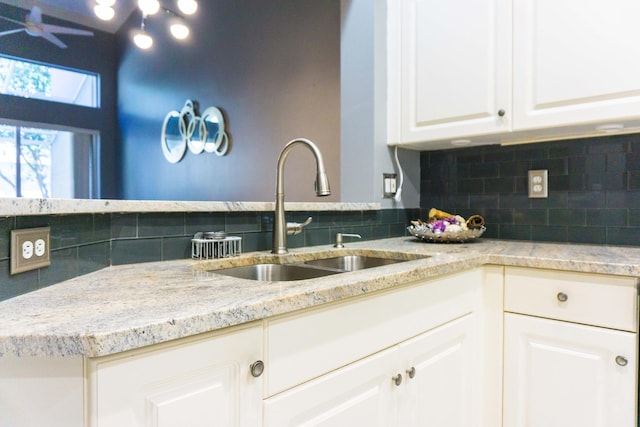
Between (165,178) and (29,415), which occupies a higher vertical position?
(165,178)

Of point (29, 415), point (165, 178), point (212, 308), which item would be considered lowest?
point (29, 415)

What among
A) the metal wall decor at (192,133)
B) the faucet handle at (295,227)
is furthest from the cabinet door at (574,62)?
the metal wall decor at (192,133)

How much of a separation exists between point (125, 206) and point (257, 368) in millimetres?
630

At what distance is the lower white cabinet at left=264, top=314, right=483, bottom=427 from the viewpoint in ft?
2.86

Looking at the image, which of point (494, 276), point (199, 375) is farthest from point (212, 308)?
point (494, 276)

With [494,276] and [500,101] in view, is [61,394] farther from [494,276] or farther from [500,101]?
[500,101]

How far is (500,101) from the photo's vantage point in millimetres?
1653

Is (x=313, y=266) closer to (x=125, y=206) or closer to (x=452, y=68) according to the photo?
(x=125, y=206)

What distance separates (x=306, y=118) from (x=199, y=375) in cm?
202

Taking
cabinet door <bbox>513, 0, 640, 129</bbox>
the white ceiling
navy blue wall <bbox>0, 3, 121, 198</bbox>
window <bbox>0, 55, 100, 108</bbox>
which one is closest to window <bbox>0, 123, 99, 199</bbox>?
navy blue wall <bbox>0, 3, 121, 198</bbox>

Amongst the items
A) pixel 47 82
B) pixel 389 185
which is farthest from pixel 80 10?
pixel 389 185

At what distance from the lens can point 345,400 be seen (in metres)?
0.95

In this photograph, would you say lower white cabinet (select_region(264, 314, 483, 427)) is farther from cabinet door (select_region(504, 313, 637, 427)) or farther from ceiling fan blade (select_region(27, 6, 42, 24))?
ceiling fan blade (select_region(27, 6, 42, 24))

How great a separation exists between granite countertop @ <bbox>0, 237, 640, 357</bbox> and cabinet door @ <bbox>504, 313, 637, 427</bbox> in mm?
208
